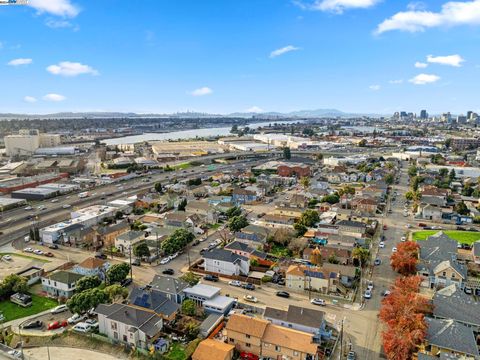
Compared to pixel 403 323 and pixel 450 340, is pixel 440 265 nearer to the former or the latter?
pixel 450 340

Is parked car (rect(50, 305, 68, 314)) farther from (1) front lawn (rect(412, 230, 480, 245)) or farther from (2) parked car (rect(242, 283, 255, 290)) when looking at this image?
(1) front lawn (rect(412, 230, 480, 245))

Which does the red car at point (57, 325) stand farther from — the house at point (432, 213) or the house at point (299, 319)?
the house at point (432, 213)

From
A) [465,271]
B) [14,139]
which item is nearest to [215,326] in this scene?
→ [465,271]

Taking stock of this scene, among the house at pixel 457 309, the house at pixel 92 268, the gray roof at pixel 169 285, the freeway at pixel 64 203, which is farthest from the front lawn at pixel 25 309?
the house at pixel 457 309

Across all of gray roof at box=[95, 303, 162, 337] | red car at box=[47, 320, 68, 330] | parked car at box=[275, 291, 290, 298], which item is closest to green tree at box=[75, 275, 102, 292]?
red car at box=[47, 320, 68, 330]

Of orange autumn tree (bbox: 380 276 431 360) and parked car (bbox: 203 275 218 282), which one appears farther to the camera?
parked car (bbox: 203 275 218 282)

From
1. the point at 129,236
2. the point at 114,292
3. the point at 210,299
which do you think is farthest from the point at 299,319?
the point at 129,236
